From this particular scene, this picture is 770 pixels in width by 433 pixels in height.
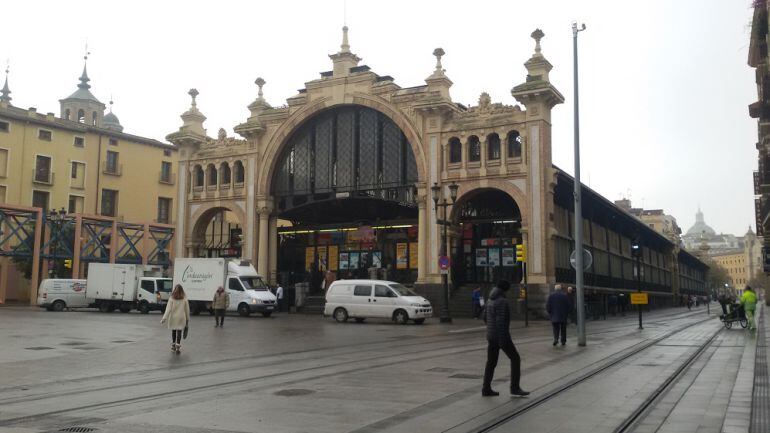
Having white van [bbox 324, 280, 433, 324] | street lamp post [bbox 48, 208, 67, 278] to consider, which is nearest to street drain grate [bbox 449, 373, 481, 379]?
white van [bbox 324, 280, 433, 324]

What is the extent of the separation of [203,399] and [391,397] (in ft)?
8.59

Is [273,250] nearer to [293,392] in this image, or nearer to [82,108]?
[293,392]

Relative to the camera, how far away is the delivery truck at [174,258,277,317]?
3462 cm

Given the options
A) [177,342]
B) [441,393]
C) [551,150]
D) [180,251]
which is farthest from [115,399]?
[180,251]

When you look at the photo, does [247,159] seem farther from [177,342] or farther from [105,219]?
[177,342]

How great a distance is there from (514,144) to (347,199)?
35.6ft

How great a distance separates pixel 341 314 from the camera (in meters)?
30.9

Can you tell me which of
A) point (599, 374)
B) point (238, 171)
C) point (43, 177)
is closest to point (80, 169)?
point (43, 177)

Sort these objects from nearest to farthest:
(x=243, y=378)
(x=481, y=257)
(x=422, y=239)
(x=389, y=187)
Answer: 1. (x=243, y=378)
2. (x=422, y=239)
3. (x=481, y=257)
4. (x=389, y=187)

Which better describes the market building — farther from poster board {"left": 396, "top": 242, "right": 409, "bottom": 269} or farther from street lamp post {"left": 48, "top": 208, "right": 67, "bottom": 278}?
street lamp post {"left": 48, "top": 208, "right": 67, "bottom": 278}

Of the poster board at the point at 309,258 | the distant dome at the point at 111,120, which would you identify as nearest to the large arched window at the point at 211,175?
the poster board at the point at 309,258

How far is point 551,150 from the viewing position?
117 ft

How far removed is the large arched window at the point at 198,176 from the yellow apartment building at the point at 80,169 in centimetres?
1488

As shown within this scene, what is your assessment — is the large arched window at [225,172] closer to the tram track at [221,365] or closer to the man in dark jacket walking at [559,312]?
the tram track at [221,365]
